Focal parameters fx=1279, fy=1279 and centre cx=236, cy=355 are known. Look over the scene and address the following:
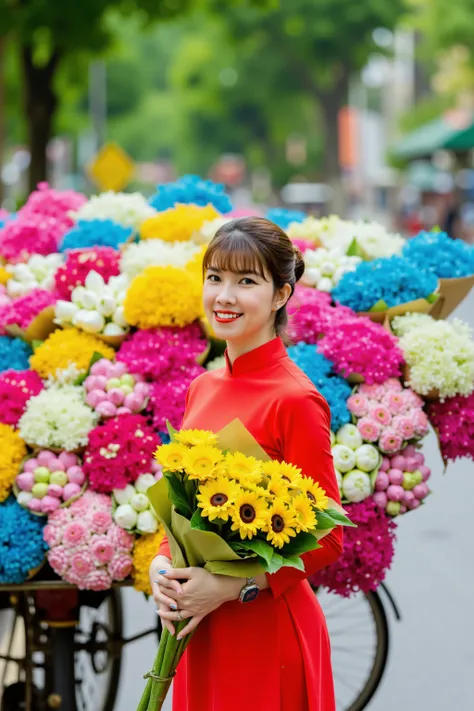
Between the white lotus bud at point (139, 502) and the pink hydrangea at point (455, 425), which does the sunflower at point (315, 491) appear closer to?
the white lotus bud at point (139, 502)

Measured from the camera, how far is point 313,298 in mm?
4793

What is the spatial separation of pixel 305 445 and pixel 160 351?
1631 millimetres

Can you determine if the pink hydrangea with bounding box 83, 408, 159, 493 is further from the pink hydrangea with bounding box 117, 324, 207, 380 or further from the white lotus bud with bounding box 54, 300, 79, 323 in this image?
the white lotus bud with bounding box 54, 300, 79, 323

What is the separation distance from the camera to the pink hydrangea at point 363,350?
175 inches

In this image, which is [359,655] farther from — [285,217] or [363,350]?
[285,217]

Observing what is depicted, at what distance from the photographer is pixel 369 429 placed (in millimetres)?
4371

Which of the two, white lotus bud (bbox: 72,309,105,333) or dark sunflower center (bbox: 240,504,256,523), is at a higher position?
white lotus bud (bbox: 72,309,105,333)

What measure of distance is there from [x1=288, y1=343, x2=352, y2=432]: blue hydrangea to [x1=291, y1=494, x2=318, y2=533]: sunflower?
1.43 m

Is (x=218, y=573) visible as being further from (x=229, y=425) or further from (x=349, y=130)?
(x=349, y=130)

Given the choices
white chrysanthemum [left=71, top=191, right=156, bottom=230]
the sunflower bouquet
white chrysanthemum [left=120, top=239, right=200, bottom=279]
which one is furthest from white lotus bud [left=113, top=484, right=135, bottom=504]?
white chrysanthemum [left=71, top=191, right=156, bottom=230]

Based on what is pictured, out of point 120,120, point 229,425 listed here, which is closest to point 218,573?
point 229,425

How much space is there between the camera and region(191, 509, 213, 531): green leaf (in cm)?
293

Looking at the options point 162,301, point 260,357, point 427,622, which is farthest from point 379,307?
point 427,622

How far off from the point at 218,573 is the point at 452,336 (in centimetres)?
189
